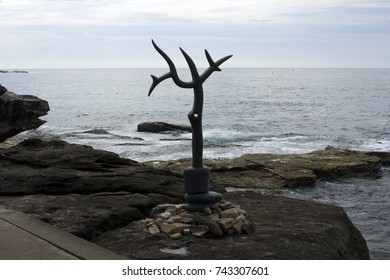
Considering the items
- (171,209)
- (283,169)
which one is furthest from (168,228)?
(283,169)

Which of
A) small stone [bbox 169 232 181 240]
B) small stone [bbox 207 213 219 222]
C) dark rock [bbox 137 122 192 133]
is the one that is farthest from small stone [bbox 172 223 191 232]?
dark rock [bbox 137 122 192 133]

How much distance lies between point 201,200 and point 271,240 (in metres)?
1.06

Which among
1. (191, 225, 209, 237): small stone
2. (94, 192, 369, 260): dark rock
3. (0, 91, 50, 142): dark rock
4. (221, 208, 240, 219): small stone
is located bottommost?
(94, 192, 369, 260): dark rock

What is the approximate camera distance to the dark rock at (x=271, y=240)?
573 cm

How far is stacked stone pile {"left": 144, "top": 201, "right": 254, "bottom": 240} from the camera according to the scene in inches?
248

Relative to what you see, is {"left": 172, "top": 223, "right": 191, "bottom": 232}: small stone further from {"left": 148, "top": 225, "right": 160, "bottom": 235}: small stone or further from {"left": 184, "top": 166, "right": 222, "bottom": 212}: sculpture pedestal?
{"left": 184, "top": 166, "right": 222, "bottom": 212}: sculpture pedestal

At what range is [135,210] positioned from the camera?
7.36 m

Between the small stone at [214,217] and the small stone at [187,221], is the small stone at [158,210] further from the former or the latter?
the small stone at [214,217]

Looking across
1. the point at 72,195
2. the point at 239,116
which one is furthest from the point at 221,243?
the point at 239,116

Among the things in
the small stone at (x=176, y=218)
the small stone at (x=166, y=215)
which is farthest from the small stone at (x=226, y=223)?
the small stone at (x=166, y=215)

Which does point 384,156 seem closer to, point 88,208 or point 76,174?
point 76,174

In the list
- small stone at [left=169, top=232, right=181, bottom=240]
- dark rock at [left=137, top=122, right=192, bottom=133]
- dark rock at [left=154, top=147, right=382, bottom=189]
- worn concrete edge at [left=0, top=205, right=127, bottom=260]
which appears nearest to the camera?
worn concrete edge at [left=0, top=205, right=127, bottom=260]

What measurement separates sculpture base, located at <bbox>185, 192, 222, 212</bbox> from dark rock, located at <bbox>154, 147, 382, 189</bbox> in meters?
9.56

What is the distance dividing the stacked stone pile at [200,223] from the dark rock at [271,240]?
0.29ft
